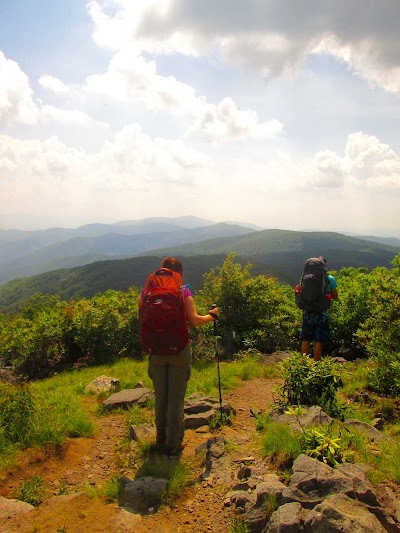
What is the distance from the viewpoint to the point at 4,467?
4.97 metres

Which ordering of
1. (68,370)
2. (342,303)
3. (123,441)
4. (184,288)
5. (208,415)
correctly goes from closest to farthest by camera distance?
(184,288) → (123,441) → (208,415) → (342,303) → (68,370)

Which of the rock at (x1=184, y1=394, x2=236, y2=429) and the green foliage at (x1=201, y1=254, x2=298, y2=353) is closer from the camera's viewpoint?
the rock at (x1=184, y1=394, x2=236, y2=429)

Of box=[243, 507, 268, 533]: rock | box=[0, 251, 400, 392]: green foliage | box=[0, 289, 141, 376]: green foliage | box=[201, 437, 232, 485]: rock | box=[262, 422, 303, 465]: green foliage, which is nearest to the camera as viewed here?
box=[243, 507, 268, 533]: rock

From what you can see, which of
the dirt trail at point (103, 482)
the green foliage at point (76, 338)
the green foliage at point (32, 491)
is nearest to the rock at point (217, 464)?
the dirt trail at point (103, 482)

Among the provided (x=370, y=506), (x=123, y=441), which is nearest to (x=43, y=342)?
(x=123, y=441)

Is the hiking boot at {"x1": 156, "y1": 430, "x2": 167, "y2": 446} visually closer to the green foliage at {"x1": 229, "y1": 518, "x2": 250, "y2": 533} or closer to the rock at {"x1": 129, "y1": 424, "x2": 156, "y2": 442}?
the rock at {"x1": 129, "y1": 424, "x2": 156, "y2": 442}

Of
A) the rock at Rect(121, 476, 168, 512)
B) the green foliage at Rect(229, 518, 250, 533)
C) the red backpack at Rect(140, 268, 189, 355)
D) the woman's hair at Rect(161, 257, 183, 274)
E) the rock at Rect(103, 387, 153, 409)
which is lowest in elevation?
the rock at Rect(103, 387, 153, 409)

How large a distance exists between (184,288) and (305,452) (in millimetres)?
2827

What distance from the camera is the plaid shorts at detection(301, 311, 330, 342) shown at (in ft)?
28.5

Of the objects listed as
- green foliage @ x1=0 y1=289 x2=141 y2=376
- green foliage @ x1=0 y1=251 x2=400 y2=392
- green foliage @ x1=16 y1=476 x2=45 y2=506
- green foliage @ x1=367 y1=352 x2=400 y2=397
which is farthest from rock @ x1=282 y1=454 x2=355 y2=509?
green foliage @ x1=0 y1=289 x2=141 y2=376

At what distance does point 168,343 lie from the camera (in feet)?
17.6

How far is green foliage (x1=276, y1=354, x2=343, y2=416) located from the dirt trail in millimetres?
1010

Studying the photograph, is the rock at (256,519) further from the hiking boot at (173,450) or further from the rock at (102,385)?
Answer: the rock at (102,385)

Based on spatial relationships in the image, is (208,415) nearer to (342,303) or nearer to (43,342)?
(342,303)
